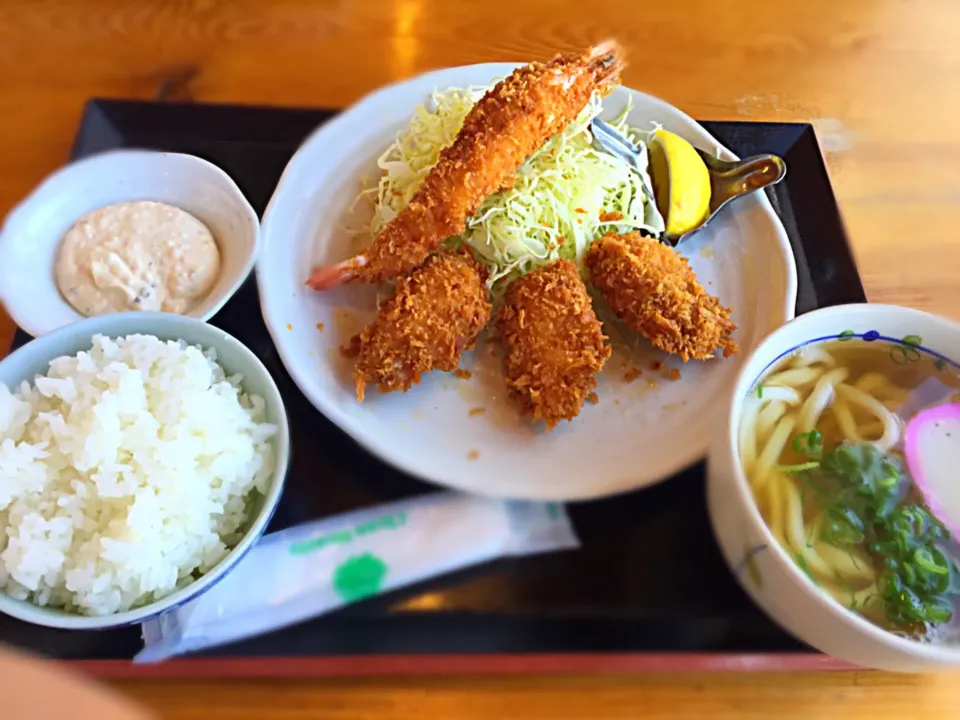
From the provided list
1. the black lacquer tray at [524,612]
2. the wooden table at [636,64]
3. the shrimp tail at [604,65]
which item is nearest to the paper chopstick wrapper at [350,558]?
the black lacquer tray at [524,612]

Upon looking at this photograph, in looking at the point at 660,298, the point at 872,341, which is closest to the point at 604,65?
the point at 660,298

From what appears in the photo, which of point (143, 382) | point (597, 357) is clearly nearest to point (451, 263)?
point (597, 357)

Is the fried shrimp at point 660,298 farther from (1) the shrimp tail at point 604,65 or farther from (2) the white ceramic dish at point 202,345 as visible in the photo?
(2) the white ceramic dish at point 202,345

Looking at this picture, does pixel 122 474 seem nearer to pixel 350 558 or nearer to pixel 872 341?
pixel 350 558

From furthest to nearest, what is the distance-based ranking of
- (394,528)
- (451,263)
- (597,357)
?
(451,263)
(597,357)
(394,528)

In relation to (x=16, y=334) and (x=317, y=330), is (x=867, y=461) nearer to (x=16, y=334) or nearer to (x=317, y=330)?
(x=317, y=330)

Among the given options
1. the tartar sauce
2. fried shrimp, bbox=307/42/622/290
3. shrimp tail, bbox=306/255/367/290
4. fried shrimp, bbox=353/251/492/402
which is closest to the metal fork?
fried shrimp, bbox=307/42/622/290

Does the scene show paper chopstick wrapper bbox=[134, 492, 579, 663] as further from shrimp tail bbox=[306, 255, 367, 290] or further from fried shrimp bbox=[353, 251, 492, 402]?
shrimp tail bbox=[306, 255, 367, 290]
